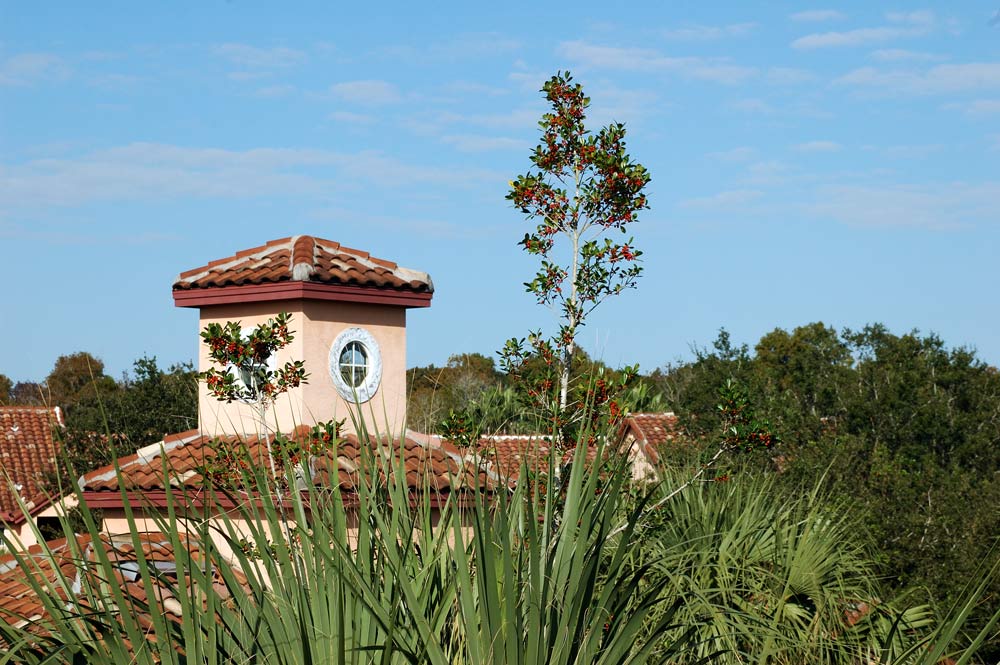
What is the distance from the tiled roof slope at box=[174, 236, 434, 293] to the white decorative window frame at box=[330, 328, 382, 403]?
686 millimetres

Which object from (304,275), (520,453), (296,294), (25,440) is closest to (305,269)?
(304,275)

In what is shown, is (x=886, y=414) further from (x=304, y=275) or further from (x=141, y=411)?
(x=304, y=275)

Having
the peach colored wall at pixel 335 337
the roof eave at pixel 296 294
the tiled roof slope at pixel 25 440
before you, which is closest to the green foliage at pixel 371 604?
the peach colored wall at pixel 335 337

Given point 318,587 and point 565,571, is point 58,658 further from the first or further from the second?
point 565,571

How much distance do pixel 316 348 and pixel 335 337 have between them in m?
0.33

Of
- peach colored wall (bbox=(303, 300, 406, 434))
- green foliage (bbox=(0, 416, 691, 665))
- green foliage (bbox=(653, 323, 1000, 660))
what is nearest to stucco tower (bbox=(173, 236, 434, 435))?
peach colored wall (bbox=(303, 300, 406, 434))

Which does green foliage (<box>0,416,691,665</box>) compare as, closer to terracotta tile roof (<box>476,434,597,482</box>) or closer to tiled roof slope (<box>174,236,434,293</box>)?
terracotta tile roof (<box>476,434,597,482</box>)

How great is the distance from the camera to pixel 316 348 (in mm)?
13609

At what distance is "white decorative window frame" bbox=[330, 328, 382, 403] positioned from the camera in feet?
45.2

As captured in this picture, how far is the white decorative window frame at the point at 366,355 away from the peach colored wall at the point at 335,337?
0.20 feet

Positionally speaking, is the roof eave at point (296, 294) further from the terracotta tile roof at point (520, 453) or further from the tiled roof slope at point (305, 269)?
the terracotta tile roof at point (520, 453)

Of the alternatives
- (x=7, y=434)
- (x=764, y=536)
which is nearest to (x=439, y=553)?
(x=764, y=536)

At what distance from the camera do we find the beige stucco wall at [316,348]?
13.4m

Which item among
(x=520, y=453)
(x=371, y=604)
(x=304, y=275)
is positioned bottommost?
(x=371, y=604)
